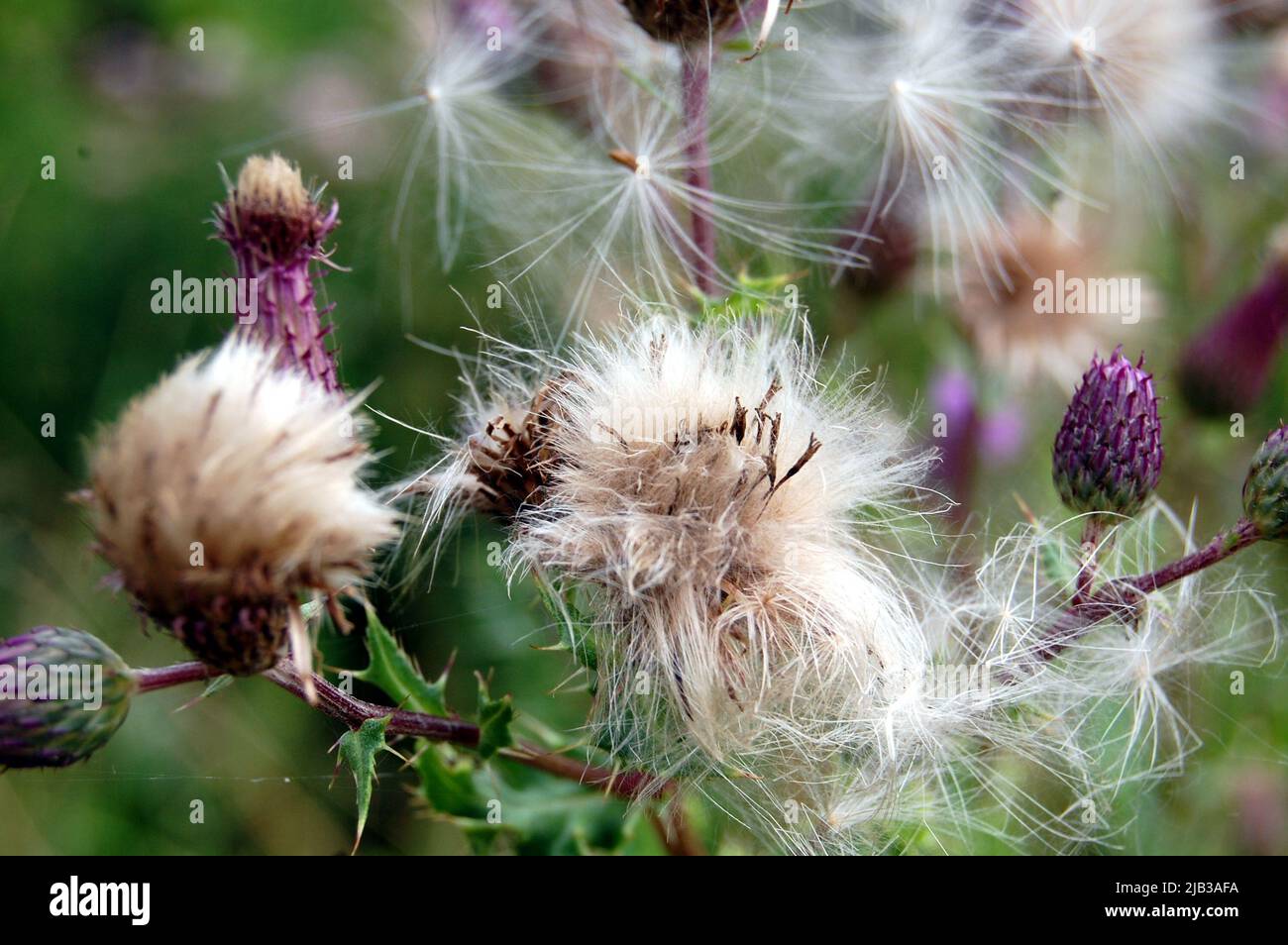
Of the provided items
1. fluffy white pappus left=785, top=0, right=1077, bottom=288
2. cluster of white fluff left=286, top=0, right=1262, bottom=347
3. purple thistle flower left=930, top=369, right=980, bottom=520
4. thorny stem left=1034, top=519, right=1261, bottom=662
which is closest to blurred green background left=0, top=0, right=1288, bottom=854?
purple thistle flower left=930, top=369, right=980, bottom=520

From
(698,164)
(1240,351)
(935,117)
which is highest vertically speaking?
(935,117)

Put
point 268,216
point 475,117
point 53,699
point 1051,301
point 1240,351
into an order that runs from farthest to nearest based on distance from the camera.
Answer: point 1051,301 < point 1240,351 < point 475,117 < point 268,216 < point 53,699

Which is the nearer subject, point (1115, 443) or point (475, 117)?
point (1115, 443)

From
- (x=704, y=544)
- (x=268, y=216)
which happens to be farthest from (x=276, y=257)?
(x=704, y=544)

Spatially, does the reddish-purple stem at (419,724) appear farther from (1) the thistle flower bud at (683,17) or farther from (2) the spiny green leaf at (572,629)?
(1) the thistle flower bud at (683,17)

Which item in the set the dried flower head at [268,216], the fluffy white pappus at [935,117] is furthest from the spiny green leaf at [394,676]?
the fluffy white pappus at [935,117]

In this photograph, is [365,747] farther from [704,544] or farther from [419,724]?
[704,544]

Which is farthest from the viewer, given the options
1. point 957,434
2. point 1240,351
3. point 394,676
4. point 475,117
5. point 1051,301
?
point 1051,301

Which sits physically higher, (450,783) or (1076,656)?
(1076,656)
